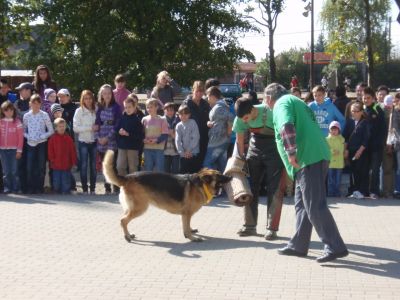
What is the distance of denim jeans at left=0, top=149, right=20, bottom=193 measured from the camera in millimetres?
12734

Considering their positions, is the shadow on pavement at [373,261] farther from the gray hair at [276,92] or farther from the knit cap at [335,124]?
the knit cap at [335,124]

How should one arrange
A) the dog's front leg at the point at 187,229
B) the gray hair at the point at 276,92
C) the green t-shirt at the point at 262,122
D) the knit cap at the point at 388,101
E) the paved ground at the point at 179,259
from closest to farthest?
the paved ground at the point at 179,259, the gray hair at the point at 276,92, the green t-shirt at the point at 262,122, the dog's front leg at the point at 187,229, the knit cap at the point at 388,101

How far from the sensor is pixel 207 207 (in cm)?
1137

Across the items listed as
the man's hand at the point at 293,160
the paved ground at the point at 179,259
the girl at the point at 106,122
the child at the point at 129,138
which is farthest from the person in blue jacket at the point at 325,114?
the man's hand at the point at 293,160

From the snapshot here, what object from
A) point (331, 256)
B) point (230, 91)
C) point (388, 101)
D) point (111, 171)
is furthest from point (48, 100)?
point (230, 91)

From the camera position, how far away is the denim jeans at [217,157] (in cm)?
1214

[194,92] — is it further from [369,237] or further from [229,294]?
[229,294]

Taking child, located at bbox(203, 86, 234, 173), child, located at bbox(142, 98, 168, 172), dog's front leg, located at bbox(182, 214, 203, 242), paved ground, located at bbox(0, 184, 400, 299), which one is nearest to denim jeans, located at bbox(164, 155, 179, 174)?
child, located at bbox(142, 98, 168, 172)

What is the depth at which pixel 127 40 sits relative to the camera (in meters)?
30.1

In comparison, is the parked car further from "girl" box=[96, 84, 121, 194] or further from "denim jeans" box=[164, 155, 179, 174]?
"girl" box=[96, 84, 121, 194]

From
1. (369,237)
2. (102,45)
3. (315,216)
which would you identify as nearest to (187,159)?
(369,237)

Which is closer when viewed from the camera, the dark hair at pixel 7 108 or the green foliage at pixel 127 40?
the dark hair at pixel 7 108

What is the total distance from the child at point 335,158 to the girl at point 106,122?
3.88m

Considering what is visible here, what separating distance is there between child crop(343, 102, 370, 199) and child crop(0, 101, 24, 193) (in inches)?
236
